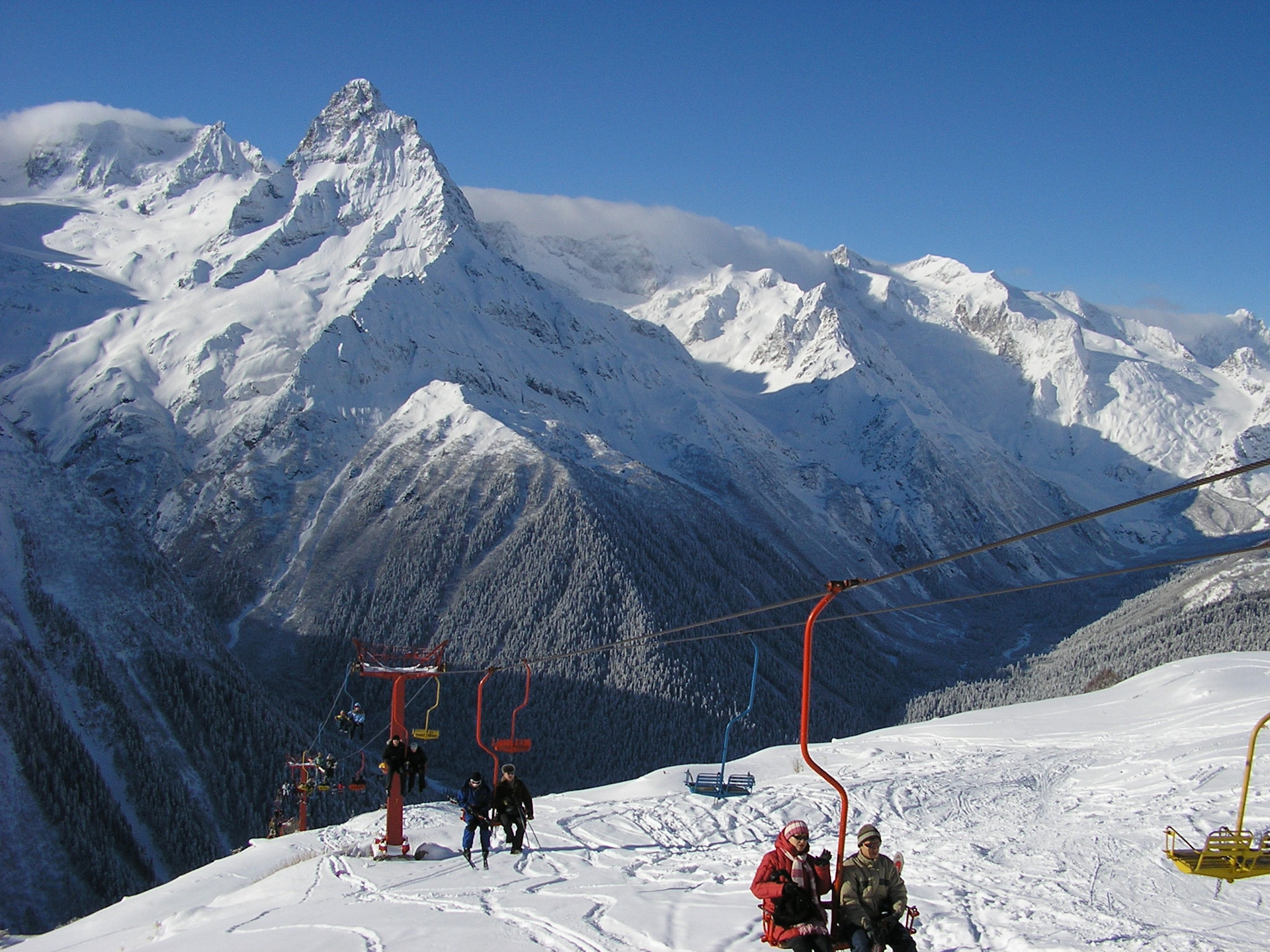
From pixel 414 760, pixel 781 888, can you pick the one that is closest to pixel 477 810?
pixel 414 760

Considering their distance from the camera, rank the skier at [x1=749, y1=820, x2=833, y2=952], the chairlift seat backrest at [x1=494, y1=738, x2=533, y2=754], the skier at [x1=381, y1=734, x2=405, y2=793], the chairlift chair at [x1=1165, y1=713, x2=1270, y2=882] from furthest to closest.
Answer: the chairlift seat backrest at [x1=494, y1=738, x2=533, y2=754] < the skier at [x1=381, y1=734, x2=405, y2=793] < the chairlift chair at [x1=1165, y1=713, x2=1270, y2=882] < the skier at [x1=749, y1=820, x2=833, y2=952]

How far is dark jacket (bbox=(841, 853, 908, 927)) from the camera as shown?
Result: 14641 mm

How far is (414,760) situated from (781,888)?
16.3m

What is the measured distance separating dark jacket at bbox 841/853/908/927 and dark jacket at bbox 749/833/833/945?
18.0 inches

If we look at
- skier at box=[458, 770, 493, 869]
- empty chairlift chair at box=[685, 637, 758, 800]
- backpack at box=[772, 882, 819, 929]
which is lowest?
empty chairlift chair at box=[685, 637, 758, 800]

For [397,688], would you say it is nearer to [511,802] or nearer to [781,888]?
[511,802]

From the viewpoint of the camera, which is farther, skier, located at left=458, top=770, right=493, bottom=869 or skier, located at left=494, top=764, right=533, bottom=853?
skier, located at left=494, top=764, right=533, bottom=853

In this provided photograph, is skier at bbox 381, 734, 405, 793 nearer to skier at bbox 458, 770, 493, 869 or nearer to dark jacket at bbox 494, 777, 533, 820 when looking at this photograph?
skier at bbox 458, 770, 493, 869

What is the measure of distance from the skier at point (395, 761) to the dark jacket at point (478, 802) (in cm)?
363

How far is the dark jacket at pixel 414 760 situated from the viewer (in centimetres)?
2902

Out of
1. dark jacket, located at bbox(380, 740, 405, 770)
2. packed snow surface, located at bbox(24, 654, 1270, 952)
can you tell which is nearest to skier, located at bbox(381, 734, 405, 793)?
dark jacket, located at bbox(380, 740, 405, 770)

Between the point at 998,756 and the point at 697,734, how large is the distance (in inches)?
3175

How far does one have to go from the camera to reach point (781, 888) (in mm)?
14977

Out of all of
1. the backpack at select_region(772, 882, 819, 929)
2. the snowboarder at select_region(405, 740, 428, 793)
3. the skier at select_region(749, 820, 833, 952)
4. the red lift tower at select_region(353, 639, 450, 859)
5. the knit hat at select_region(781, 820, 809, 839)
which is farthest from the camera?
the snowboarder at select_region(405, 740, 428, 793)
